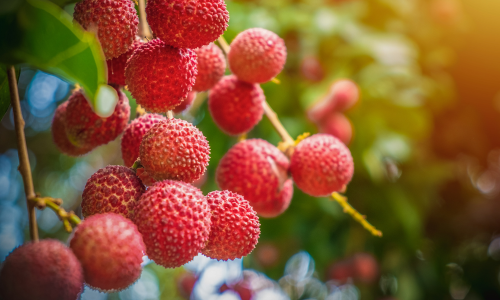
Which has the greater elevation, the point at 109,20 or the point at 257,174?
the point at 109,20

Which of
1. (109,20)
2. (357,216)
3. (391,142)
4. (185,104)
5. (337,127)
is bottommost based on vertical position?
(391,142)

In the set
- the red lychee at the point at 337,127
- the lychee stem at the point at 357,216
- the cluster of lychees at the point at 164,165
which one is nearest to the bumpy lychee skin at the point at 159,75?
the cluster of lychees at the point at 164,165

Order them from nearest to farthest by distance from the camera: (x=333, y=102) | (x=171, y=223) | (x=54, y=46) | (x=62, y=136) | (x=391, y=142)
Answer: (x=54, y=46) < (x=171, y=223) < (x=62, y=136) < (x=333, y=102) < (x=391, y=142)

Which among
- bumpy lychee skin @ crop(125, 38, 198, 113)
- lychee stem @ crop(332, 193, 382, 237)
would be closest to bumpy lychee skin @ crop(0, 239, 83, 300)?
bumpy lychee skin @ crop(125, 38, 198, 113)

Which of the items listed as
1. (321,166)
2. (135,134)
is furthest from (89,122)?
(321,166)

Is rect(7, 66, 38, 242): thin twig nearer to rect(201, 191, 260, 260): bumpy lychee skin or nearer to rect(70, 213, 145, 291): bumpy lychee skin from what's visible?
rect(70, 213, 145, 291): bumpy lychee skin

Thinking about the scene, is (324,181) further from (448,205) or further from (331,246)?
(448,205)

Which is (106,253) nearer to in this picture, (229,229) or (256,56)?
(229,229)
